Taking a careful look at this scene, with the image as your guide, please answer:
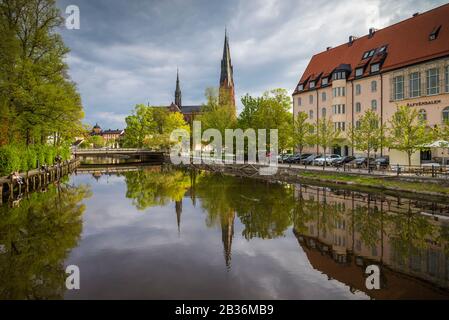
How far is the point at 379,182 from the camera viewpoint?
104 ft

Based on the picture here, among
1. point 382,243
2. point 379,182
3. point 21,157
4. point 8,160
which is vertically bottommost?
point 382,243

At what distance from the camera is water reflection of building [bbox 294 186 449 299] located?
36.6ft

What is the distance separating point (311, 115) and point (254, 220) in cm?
4733

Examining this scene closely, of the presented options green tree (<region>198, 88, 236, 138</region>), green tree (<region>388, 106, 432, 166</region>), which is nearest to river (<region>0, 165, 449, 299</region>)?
green tree (<region>388, 106, 432, 166</region>)

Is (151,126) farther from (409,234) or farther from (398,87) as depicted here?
(409,234)

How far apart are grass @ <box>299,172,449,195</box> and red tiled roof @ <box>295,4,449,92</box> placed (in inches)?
804

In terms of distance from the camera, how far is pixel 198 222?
797 inches

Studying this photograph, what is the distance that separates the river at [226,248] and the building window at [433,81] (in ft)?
73.4

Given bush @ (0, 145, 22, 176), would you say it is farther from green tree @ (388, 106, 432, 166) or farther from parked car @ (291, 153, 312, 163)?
parked car @ (291, 153, 312, 163)

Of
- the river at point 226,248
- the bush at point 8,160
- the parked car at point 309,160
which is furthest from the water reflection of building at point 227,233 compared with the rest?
the parked car at point 309,160

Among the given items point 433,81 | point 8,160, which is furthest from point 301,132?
point 8,160

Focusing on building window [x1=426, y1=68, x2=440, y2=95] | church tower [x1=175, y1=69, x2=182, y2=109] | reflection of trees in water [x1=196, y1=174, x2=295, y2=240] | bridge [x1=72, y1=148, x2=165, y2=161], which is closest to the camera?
reflection of trees in water [x1=196, y1=174, x2=295, y2=240]

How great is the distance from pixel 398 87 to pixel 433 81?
17.2 ft
